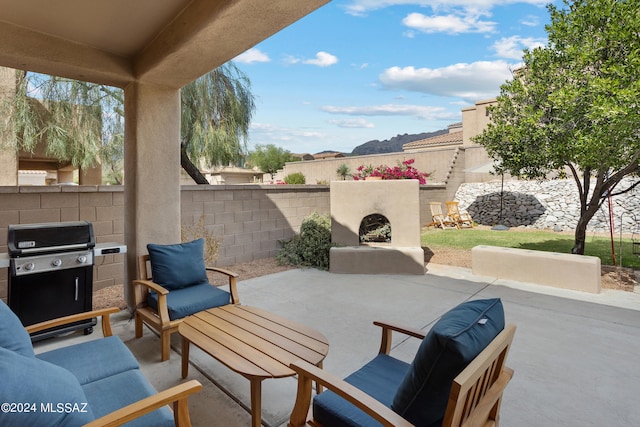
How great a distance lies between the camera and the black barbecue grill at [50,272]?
316cm

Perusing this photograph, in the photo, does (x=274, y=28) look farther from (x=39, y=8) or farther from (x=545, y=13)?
(x=545, y=13)

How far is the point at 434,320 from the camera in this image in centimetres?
395

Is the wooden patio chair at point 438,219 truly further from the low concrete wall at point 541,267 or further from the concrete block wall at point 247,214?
the low concrete wall at point 541,267

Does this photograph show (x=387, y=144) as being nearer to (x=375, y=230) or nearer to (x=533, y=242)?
(x=533, y=242)

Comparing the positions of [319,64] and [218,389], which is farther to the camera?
[319,64]

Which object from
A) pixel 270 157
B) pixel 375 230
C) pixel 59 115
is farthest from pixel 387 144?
pixel 59 115

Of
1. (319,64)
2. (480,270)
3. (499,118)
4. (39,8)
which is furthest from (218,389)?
(319,64)

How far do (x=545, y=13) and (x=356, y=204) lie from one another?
515 cm

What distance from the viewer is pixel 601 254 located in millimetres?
7312

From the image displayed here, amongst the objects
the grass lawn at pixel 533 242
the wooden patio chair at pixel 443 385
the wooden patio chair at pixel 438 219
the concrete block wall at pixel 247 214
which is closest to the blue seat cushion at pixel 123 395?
the wooden patio chair at pixel 443 385

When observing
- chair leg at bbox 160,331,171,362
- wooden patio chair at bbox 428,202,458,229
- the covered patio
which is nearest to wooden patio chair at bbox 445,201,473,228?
wooden patio chair at bbox 428,202,458,229

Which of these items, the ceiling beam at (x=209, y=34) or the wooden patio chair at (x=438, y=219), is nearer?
the ceiling beam at (x=209, y=34)

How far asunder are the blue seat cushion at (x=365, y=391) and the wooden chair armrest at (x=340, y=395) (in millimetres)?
69

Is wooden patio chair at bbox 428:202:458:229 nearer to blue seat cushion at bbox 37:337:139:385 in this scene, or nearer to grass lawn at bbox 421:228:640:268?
grass lawn at bbox 421:228:640:268
